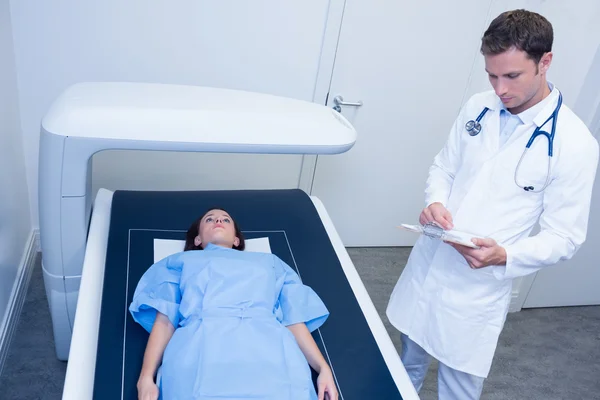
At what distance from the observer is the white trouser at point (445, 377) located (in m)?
1.65

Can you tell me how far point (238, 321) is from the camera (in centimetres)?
142

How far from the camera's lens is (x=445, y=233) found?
147cm

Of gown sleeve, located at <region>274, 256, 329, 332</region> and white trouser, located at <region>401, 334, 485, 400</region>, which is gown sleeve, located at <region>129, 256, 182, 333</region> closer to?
gown sleeve, located at <region>274, 256, 329, 332</region>

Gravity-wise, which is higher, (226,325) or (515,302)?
(226,325)

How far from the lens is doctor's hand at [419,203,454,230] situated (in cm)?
151

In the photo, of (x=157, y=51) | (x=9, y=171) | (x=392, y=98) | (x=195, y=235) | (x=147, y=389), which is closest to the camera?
(x=147, y=389)

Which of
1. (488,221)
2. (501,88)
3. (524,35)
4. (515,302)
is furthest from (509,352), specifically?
(524,35)

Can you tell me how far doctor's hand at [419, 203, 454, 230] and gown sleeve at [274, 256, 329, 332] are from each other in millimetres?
396

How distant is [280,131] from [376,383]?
2.58ft

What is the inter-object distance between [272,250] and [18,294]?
3.62 ft

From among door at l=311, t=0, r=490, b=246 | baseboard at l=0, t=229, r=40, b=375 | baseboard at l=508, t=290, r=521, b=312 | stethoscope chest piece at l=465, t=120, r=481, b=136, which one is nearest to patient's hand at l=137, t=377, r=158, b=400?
baseboard at l=0, t=229, r=40, b=375

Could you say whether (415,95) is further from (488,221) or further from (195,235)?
(195,235)

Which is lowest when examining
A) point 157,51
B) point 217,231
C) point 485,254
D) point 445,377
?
point 445,377

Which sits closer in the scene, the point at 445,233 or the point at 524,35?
the point at 524,35
